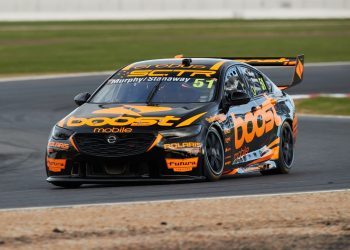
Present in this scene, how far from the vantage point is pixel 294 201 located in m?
9.59

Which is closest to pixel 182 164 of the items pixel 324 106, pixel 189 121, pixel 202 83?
pixel 189 121

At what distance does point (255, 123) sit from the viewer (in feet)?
41.9

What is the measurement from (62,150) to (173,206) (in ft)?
8.13

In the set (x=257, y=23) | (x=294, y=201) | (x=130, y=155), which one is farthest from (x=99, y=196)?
(x=257, y=23)

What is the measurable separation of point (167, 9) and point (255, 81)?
50820 millimetres

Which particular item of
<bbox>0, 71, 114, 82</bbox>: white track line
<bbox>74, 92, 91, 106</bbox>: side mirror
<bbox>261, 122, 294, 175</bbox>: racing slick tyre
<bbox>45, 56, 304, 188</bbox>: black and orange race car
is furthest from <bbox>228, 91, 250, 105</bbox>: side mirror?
<bbox>0, 71, 114, 82</bbox>: white track line

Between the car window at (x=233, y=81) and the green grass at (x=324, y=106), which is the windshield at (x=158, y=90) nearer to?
the car window at (x=233, y=81)

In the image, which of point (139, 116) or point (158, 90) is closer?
point (139, 116)

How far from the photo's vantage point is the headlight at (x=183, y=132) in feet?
36.9

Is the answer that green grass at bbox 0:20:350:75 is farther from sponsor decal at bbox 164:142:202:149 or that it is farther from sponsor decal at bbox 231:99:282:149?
sponsor decal at bbox 164:142:202:149

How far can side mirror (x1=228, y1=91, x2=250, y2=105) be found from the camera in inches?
480

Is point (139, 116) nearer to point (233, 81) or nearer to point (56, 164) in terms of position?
point (56, 164)

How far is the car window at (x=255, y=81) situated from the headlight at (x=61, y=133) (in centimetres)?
259

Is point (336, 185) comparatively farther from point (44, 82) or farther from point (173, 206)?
point (44, 82)
